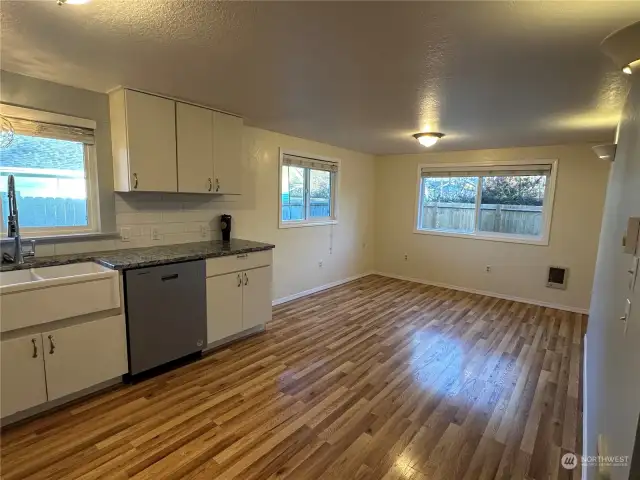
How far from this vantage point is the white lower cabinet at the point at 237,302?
3.04 meters

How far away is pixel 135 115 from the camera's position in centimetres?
262

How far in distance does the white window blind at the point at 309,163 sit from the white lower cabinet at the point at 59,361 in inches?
108

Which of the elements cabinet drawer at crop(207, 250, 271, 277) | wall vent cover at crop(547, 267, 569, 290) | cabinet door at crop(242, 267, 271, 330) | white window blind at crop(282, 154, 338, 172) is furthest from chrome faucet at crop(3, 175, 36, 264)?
wall vent cover at crop(547, 267, 569, 290)

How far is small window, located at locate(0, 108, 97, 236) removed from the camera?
240cm

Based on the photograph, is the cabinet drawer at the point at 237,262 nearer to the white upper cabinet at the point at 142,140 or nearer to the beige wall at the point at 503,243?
the white upper cabinet at the point at 142,140

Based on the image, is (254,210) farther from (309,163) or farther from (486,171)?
(486,171)

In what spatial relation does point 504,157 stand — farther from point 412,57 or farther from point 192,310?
point 192,310

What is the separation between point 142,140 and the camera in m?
2.69

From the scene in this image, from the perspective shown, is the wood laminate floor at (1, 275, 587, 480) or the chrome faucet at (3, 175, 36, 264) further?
the chrome faucet at (3, 175, 36, 264)

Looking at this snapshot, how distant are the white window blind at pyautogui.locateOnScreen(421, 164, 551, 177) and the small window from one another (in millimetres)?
4721
